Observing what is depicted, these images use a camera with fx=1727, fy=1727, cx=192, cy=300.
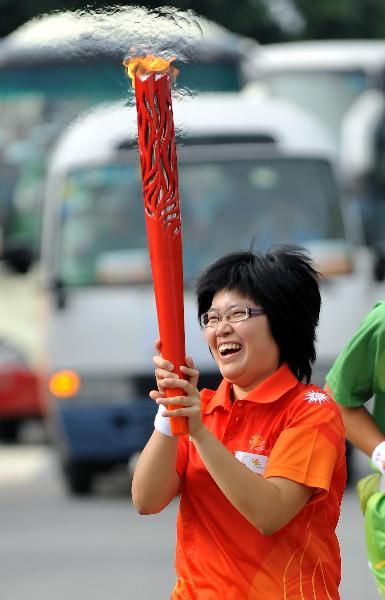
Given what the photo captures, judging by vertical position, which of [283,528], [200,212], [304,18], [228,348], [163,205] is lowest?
[283,528]

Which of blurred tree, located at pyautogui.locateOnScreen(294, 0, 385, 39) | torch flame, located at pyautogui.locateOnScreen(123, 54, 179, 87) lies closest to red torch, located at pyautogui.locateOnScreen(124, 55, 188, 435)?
torch flame, located at pyautogui.locateOnScreen(123, 54, 179, 87)

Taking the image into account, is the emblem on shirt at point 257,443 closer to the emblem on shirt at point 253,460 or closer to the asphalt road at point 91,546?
the emblem on shirt at point 253,460

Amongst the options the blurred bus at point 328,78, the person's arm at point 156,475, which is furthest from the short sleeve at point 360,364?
the blurred bus at point 328,78

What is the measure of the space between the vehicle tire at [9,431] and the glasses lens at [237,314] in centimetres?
1010

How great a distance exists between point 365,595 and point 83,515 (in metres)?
2.85

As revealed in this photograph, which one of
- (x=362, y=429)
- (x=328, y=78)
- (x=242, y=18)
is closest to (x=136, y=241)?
(x=362, y=429)

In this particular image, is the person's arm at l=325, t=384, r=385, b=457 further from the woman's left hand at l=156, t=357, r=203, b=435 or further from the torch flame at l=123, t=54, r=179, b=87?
the torch flame at l=123, t=54, r=179, b=87

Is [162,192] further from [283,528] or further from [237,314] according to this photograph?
[283,528]

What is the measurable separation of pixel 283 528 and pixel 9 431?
1035 cm

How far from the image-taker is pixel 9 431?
1330 cm

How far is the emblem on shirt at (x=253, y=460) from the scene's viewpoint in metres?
3.12

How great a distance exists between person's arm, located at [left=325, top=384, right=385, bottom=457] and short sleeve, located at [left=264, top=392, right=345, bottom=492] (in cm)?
54

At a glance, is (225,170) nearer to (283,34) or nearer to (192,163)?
(192,163)

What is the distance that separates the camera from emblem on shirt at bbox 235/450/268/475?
10.2 ft
